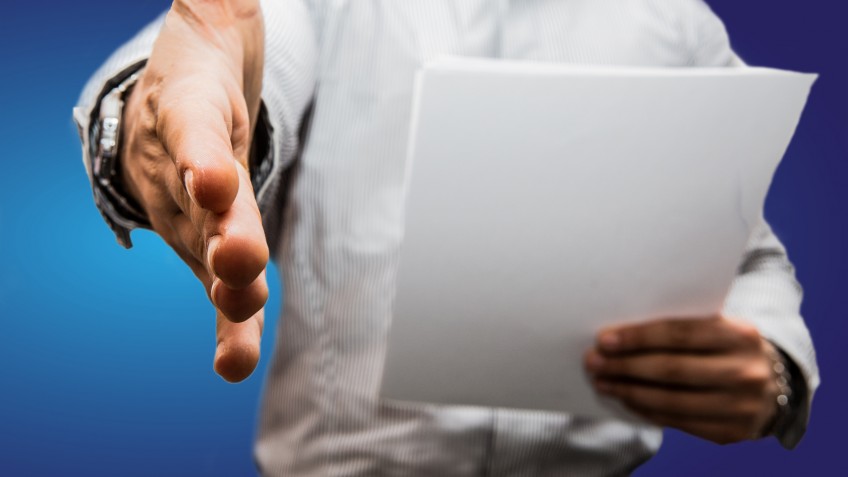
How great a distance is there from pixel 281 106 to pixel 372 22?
134 millimetres

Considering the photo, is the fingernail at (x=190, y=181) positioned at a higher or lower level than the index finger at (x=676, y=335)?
higher

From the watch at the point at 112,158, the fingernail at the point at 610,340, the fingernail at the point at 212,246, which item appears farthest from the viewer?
the fingernail at the point at 610,340

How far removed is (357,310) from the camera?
0.59m

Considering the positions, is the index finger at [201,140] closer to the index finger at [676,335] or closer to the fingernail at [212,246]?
the fingernail at [212,246]

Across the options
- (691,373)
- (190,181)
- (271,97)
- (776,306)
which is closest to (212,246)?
(190,181)

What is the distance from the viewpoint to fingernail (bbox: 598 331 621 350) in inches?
19.6

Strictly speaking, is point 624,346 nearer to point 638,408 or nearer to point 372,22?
point 638,408

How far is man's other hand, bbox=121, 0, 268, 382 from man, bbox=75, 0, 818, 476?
0.13 feet

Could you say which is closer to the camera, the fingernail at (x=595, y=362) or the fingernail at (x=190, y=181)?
the fingernail at (x=190, y=181)

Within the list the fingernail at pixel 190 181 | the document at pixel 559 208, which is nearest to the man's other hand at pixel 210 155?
the fingernail at pixel 190 181

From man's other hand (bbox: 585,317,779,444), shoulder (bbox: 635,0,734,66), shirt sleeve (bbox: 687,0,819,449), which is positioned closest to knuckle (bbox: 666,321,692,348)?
man's other hand (bbox: 585,317,779,444)

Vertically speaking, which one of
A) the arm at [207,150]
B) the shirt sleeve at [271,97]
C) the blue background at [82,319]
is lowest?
the blue background at [82,319]

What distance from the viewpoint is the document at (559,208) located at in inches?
16.2

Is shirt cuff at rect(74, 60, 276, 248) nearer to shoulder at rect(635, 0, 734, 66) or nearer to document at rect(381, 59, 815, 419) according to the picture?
document at rect(381, 59, 815, 419)
